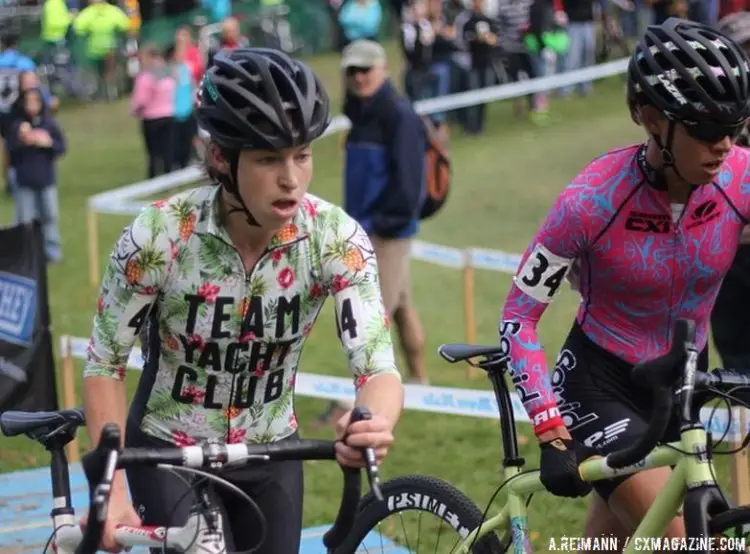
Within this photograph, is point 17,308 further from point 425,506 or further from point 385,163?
point 425,506

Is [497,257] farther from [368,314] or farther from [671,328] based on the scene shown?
[368,314]

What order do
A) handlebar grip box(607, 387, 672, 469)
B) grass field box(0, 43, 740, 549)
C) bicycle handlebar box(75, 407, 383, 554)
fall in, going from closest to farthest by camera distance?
bicycle handlebar box(75, 407, 383, 554)
handlebar grip box(607, 387, 672, 469)
grass field box(0, 43, 740, 549)

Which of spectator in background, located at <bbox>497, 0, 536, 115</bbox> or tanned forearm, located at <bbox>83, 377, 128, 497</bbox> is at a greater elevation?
tanned forearm, located at <bbox>83, 377, 128, 497</bbox>

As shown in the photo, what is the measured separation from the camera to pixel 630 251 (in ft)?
15.6

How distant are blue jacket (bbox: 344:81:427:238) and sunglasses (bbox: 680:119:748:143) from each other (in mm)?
5061

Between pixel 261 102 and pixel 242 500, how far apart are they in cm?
117

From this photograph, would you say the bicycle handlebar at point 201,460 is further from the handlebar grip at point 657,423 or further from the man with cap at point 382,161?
the man with cap at point 382,161

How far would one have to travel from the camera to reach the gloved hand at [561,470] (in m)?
4.59

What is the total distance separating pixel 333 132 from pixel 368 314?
56.4 feet

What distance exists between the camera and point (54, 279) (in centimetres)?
1591

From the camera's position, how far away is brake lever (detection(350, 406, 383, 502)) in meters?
3.51

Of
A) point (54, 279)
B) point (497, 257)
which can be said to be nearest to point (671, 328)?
point (497, 257)

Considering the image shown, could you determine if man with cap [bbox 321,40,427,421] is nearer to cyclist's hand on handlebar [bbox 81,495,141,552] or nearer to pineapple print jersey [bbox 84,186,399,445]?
pineapple print jersey [bbox 84,186,399,445]

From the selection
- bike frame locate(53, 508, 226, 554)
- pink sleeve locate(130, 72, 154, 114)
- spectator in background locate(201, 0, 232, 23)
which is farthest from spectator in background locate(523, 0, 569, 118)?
bike frame locate(53, 508, 226, 554)
